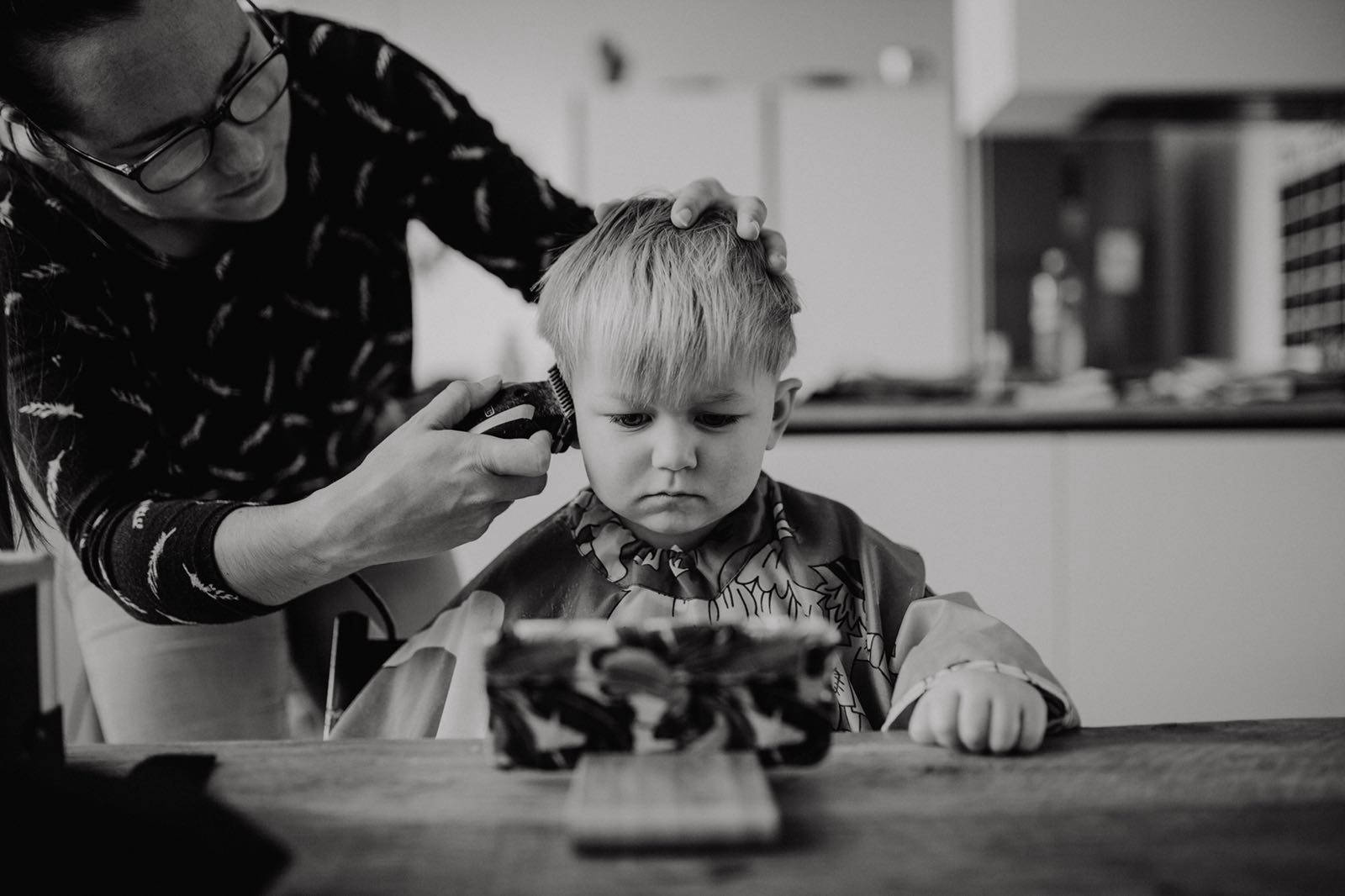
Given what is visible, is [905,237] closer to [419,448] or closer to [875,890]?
[419,448]

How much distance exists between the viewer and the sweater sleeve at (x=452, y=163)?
1338 millimetres

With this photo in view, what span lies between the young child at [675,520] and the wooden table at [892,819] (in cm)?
→ 22

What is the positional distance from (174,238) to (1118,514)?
1843 millimetres

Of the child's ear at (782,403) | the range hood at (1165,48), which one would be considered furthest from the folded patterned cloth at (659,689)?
the range hood at (1165,48)

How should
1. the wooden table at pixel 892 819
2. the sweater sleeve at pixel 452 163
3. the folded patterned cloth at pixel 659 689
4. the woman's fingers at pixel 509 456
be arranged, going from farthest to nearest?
the sweater sleeve at pixel 452 163, the woman's fingers at pixel 509 456, the folded patterned cloth at pixel 659 689, the wooden table at pixel 892 819

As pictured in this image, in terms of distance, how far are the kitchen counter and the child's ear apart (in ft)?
3.41

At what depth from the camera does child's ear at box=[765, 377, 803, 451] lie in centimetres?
115

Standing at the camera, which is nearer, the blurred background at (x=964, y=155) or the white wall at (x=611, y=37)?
the blurred background at (x=964, y=155)

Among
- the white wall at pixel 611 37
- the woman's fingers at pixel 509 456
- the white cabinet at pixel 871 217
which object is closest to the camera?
Result: the woman's fingers at pixel 509 456

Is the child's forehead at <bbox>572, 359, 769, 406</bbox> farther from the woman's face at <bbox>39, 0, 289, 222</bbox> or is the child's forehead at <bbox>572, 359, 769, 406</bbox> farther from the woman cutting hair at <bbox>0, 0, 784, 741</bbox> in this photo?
the woman's face at <bbox>39, 0, 289, 222</bbox>

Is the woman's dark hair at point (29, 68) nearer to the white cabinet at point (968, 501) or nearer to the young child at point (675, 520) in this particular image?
the young child at point (675, 520)

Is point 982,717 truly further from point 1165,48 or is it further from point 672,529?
point 1165,48

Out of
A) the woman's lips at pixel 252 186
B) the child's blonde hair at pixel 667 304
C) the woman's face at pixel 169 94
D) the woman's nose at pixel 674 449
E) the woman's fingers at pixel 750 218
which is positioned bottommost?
the woman's nose at pixel 674 449

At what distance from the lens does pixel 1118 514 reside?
87.0 inches
